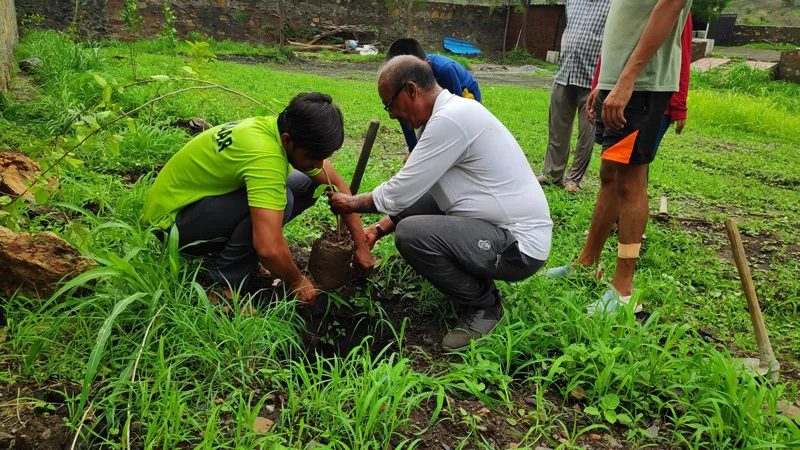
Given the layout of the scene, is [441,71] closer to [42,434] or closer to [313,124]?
[313,124]

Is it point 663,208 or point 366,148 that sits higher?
point 366,148

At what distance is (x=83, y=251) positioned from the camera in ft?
7.15

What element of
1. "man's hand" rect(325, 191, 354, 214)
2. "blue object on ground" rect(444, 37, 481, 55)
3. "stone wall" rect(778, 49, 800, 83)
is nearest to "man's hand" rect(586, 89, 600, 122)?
"man's hand" rect(325, 191, 354, 214)

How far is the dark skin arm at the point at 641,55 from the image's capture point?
97.5 inches

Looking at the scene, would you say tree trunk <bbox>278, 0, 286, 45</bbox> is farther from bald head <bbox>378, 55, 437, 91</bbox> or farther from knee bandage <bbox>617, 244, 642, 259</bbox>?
knee bandage <bbox>617, 244, 642, 259</bbox>

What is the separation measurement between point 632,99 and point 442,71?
130cm

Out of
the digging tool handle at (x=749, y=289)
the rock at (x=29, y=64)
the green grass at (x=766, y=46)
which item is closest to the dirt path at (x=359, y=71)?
the rock at (x=29, y=64)

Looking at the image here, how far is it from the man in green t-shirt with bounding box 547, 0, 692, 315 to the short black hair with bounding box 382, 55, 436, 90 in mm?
937

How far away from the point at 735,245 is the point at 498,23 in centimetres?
2314

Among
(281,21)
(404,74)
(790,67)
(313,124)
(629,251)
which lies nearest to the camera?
(313,124)

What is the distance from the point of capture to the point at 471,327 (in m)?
2.46

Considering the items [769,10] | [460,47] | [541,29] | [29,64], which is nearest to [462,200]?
[29,64]

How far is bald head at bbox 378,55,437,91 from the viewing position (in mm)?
2387

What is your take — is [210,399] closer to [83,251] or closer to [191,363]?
[191,363]
